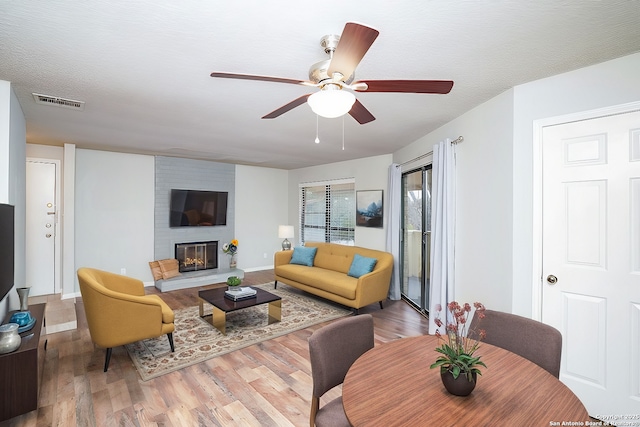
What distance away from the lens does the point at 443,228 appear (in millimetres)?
3277

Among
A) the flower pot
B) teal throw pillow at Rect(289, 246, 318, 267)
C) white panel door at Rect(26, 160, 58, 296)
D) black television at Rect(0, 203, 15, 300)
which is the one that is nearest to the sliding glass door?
teal throw pillow at Rect(289, 246, 318, 267)

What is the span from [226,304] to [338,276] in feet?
6.03

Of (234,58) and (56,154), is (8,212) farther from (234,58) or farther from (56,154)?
(56,154)

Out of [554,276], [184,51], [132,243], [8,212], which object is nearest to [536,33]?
[554,276]

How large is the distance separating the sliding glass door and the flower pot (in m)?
3.20

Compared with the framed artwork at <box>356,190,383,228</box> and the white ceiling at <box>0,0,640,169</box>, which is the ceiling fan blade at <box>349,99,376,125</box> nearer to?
the white ceiling at <box>0,0,640,169</box>

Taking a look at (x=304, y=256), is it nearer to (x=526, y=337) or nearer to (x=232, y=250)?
(x=232, y=250)

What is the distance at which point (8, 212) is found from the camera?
238 centimetres

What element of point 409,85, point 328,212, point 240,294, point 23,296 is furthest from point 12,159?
point 328,212

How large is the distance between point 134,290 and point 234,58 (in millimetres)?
2982

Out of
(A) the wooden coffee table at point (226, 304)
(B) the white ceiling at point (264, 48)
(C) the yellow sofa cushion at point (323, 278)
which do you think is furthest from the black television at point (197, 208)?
(B) the white ceiling at point (264, 48)

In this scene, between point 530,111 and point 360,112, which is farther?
point 530,111

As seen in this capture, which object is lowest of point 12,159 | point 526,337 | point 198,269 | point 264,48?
point 198,269

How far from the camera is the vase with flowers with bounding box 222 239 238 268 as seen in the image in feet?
20.6
